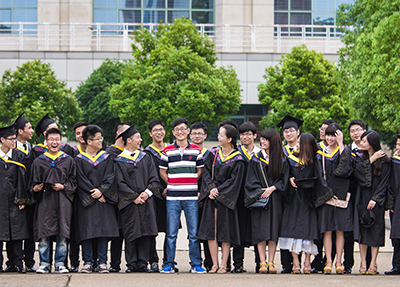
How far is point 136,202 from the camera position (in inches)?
315

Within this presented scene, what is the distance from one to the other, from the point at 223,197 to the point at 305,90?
12774mm

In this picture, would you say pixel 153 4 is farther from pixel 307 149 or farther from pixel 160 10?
pixel 307 149

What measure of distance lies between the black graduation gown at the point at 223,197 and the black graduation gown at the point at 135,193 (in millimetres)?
701

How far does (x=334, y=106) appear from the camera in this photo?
785 inches

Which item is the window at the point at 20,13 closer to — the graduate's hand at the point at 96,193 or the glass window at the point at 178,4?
the glass window at the point at 178,4

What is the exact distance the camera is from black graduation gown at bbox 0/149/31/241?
7.88 metres

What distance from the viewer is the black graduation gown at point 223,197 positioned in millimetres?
7996

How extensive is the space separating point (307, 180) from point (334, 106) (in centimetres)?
1248

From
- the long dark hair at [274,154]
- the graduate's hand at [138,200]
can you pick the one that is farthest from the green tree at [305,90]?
the graduate's hand at [138,200]

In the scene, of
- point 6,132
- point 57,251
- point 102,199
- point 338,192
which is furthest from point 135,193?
point 338,192

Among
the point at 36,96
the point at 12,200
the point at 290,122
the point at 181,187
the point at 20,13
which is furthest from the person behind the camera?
the point at 20,13

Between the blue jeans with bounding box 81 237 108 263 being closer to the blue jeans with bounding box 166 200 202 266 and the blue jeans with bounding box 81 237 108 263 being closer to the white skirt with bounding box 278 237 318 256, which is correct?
the blue jeans with bounding box 166 200 202 266

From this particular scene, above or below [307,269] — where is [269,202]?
above

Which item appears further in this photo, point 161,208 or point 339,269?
point 161,208
